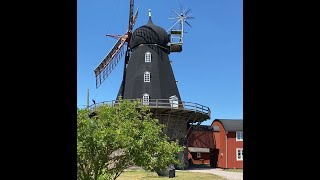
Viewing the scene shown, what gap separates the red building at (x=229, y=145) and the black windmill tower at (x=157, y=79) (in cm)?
449

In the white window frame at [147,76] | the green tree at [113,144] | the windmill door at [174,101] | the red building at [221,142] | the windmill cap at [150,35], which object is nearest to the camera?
the green tree at [113,144]

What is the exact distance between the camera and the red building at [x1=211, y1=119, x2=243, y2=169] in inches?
1390

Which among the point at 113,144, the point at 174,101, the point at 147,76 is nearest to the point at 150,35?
the point at 147,76

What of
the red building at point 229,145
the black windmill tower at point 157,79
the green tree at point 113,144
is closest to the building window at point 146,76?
the black windmill tower at point 157,79

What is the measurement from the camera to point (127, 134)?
33.6ft

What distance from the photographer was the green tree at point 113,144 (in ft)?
31.9

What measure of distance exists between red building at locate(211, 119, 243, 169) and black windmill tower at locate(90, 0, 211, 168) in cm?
449

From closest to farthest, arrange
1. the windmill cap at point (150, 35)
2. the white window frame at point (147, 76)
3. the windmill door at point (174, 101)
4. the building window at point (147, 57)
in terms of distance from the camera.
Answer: the windmill door at point (174, 101) < the white window frame at point (147, 76) < the building window at point (147, 57) < the windmill cap at point (150, 35)

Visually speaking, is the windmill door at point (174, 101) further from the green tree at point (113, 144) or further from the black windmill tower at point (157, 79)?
the green tree at point (113, 144)

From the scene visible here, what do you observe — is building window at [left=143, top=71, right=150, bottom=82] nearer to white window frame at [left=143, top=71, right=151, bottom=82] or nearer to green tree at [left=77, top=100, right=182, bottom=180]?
white window frame at [left=143, top=71, right=151, bottom=82]

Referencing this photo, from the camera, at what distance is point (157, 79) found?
32062mm

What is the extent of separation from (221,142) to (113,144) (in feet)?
89.8
